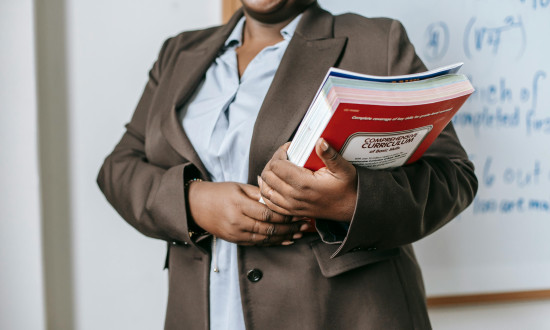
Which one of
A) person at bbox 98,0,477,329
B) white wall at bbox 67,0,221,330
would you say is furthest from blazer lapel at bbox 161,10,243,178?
white wall at bbox 67,0,221,330

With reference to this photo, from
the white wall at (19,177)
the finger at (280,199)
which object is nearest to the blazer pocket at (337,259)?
the finger at (280,199)

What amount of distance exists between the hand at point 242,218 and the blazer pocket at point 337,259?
0.04m

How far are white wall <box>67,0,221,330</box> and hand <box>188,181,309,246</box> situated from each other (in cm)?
64

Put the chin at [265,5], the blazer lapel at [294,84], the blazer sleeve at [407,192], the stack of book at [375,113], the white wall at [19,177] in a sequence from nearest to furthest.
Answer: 1. the stack of book at [375,113]
2. the blazer sleeve at [407,192]
3. the blazer lapel at [294,84]
4. the chin at [265,5]
5. the white wall at [19,177]

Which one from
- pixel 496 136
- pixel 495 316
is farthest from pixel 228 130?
pixel 495 316

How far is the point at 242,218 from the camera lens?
656mm

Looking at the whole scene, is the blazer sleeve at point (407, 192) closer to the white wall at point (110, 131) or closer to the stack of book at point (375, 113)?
the stack of book at point (375, 113)

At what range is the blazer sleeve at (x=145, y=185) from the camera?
0.73 m

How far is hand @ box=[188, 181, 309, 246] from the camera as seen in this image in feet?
2.14

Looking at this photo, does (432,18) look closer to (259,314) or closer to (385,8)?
(385,8)

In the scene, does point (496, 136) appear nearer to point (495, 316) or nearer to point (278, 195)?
point (495, 316)

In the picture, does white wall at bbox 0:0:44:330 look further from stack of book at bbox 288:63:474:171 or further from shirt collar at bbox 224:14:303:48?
stack of book at bbox 288:63:474:171

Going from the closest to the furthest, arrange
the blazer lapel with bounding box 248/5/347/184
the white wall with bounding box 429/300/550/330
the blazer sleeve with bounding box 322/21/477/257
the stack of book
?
1. the stack of book
2. the blazer sleeve with bounding box 322/21/477/257
3. the blazer lapel with bounding box 248/5/347/184
4. the white wall with bounding box 429/300/550/330

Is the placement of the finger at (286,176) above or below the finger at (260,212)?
above
